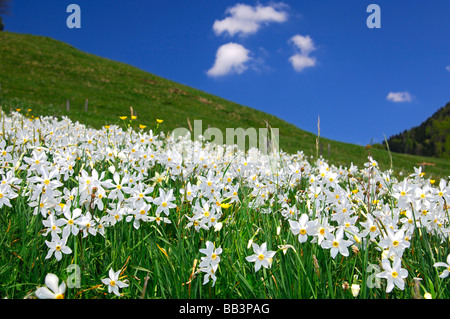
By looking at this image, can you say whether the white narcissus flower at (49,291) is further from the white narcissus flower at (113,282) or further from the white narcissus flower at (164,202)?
the white narcissus flower at (164,202)

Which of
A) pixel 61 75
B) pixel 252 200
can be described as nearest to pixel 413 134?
pixel 61 75

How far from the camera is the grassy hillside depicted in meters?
32.5

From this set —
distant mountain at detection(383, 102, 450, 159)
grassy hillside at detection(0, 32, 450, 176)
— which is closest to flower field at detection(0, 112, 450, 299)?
grassy hillside at detection(0, 32, 450, 176)

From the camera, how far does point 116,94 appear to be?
38312 millimetres

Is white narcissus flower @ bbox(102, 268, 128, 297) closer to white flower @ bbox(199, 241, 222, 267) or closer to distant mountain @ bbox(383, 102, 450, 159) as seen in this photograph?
white flower @ bbox(199, 241, 222, 267)

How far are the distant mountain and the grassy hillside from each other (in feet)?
304

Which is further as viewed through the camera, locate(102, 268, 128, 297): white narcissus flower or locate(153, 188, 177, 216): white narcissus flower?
locate(153, 188, 177, 216): white narcissus flower

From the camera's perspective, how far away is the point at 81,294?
2.52 meters

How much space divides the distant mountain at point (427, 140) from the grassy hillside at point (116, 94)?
92.6m
